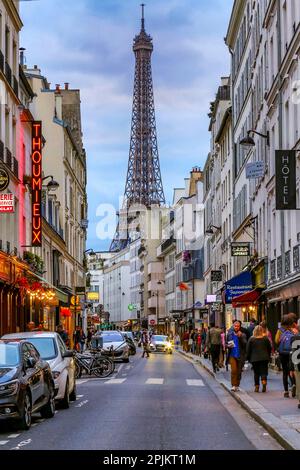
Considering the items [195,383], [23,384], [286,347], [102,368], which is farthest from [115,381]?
[23,384]

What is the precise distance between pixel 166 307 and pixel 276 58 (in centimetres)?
9565

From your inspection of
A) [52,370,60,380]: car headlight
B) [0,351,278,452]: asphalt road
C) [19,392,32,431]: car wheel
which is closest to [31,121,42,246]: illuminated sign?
[0,351,278,452]: asphalt road

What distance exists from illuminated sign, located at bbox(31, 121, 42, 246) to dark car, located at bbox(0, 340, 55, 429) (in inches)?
992

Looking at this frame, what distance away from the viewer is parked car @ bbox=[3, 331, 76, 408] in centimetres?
1961

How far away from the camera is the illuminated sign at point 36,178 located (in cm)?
4281

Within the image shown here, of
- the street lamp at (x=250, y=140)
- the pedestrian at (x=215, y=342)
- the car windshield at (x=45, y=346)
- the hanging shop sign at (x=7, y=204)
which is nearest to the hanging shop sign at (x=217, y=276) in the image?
the street lamp at (x=250, y=140)

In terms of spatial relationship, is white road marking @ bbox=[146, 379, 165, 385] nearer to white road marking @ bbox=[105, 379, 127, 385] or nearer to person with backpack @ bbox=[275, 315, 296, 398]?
white road marking @ bbox=[105, 379, 127, 385]

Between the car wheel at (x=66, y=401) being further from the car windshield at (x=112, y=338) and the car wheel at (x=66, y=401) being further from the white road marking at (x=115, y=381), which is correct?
the car windshield at (x=112, y=338)

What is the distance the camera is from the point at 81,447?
13.0 meters

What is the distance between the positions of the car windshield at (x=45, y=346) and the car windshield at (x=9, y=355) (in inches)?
130

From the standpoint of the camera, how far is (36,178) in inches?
1683

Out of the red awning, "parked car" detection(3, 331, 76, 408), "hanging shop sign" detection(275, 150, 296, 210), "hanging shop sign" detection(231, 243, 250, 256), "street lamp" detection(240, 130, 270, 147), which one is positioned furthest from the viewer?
"hanging shop sign" detection(231, 243, 250, 256)

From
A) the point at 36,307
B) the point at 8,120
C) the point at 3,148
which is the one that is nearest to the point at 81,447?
the point at 3,148
